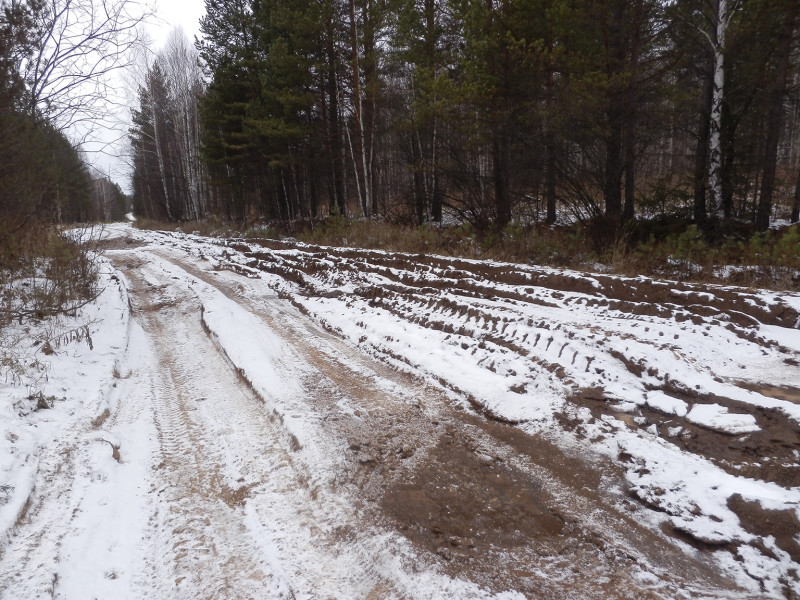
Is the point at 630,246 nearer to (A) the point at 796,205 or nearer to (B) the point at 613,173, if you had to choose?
(B) the point at 613,173

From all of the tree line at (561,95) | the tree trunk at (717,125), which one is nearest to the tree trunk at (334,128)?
the tree line at (561,95)

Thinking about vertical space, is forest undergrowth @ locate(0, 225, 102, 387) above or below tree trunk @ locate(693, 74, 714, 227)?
below

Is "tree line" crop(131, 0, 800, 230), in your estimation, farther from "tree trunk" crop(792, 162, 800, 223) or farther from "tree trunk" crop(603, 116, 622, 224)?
"tree trunk" crop(792, 162, 800, 223)

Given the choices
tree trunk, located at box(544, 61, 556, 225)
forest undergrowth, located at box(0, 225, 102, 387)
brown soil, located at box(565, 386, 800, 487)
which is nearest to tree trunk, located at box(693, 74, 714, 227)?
tree trunk, located at box(544, 61, 556, 225)

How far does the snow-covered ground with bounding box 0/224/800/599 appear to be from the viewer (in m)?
2.17

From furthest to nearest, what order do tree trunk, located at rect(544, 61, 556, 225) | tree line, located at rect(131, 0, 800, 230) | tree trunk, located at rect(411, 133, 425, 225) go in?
tree trunk, located at rect(411, 133, 425, 225) → tree trunk, located at rect(544, 61, 556, 225) → tree line, located at rect(131, 0, 800, 230)

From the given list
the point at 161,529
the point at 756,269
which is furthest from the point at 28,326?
the point at 756,269

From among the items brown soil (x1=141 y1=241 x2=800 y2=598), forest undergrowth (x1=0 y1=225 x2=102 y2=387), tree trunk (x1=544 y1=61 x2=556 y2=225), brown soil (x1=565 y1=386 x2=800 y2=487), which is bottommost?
brown soil (x1=141 y1=241 x2=800 y2=598)

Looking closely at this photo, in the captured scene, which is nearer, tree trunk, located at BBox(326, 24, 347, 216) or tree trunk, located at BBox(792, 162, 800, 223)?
tree trunk, located at BBox(792, 162, 800, 223)

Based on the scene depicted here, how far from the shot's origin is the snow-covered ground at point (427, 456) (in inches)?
85.6

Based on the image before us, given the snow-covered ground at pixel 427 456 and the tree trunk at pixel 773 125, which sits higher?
the tree trunk at pixel 773 125

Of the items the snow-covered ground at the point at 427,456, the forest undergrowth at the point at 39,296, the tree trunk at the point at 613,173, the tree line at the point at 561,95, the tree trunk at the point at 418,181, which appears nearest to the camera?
the snow-covered ground at the point at 427,456

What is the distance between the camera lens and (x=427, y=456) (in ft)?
10.3

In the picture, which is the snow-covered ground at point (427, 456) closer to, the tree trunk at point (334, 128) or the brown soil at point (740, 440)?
the brown soil at point (740, 440)
